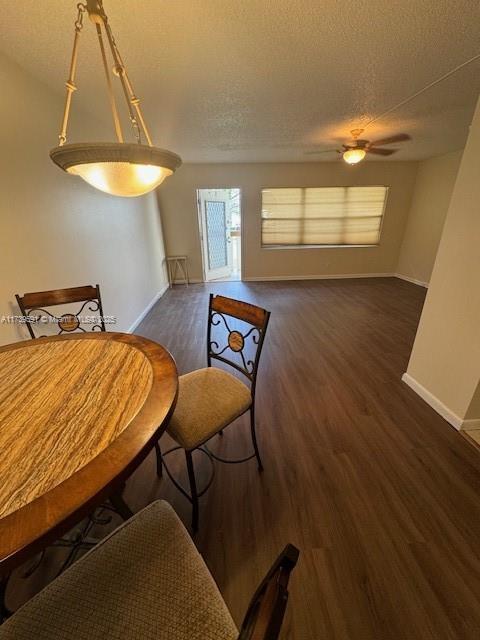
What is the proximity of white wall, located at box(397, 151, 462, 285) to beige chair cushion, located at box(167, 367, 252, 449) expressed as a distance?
206 inches

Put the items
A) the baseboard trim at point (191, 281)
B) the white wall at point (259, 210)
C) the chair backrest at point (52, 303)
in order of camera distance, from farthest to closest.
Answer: the baseboard trim at point (191, 281)
the white wall at point (259, 210)
the chair backrest at point (52, 303)

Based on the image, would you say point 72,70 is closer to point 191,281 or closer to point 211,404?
point 211,404

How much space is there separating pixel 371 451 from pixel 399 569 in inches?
23.2

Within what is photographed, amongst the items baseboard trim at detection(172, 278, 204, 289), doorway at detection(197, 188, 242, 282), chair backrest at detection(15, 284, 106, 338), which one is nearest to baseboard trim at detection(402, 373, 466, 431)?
chair backrest at detection(15, 284, 106, 338)

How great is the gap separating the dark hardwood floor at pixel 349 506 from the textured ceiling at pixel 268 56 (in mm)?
2371

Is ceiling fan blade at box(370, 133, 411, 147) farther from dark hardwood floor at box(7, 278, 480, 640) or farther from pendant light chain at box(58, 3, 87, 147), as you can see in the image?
pendant light chain at box(58, 3, 87, 147)

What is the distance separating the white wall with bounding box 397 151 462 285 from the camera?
458cm

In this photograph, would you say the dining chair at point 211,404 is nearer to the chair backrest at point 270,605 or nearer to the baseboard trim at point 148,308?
the chair backrest at point 270,605

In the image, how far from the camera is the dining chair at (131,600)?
1.90 ft

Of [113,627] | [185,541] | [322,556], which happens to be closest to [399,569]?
[322,556]

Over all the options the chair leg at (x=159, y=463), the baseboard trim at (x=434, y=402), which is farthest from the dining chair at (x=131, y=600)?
the baseboard trim at (x=434, y=402)

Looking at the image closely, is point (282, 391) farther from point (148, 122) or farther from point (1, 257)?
point (148, 122)

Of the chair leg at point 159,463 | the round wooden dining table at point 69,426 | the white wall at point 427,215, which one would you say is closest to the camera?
the round wooden dining table at point 69,426

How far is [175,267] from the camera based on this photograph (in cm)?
558
